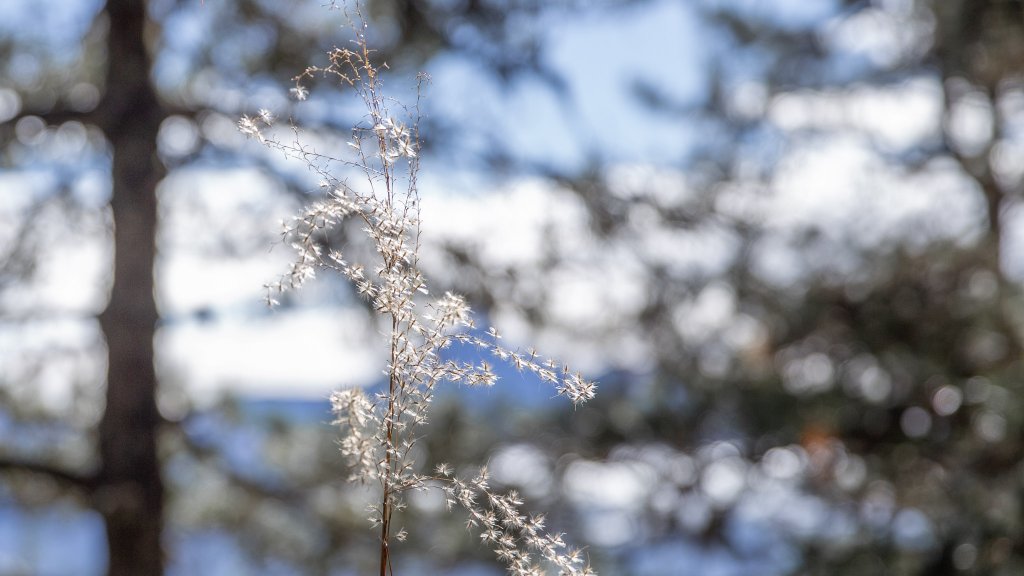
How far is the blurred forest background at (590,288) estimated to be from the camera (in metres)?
4.31

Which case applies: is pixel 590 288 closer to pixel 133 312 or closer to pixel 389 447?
pixel 133 312

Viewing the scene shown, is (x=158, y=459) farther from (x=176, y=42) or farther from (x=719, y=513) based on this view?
(x=719, y=513)

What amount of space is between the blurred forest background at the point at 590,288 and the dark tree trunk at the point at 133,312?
14 mm

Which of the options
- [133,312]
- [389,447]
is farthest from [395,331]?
[133,312]

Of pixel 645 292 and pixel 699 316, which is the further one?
pixel 699 316

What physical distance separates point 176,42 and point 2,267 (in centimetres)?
136

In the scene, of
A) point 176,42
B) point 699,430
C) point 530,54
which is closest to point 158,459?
point 176,42

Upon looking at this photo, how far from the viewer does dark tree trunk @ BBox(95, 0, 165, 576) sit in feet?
14.3

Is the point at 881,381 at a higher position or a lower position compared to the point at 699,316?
lower

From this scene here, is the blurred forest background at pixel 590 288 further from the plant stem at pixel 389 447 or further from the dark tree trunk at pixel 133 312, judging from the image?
the plant stem at pixel 389 447

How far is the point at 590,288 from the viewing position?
5094 mm

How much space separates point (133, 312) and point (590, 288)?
7.68 feet

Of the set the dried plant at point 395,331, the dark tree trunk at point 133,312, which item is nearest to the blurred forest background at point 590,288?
the dark tree trunk at point 133,312

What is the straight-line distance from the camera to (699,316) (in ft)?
20.7
